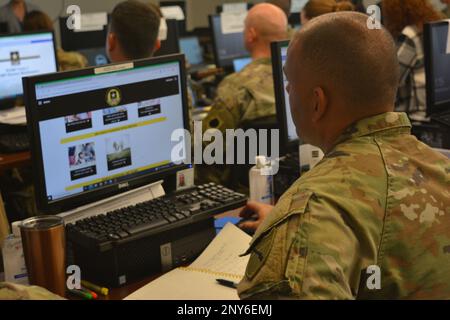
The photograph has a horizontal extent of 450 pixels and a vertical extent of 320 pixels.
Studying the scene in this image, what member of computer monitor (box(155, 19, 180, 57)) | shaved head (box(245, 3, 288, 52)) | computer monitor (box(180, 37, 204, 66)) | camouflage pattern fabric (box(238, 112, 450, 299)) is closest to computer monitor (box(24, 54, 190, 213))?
camouflage pattern fabric (box(238, 112, 450, 299))

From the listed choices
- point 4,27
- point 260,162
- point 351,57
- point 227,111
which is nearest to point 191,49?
point 4,27

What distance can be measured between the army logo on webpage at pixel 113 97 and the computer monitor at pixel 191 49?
10.8ft

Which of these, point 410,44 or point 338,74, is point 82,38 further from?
point 338,74

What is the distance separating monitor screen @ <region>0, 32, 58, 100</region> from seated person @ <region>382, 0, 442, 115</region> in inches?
70.4

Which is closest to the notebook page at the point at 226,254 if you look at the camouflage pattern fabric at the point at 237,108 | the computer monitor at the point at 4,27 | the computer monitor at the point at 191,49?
the camouflage pattern fabric at the point at 237,108

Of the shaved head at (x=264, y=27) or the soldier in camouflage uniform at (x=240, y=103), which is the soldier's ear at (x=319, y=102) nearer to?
the soldier in camouflage uniform at (x=240, y=103)

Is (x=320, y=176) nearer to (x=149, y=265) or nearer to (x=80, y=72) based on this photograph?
(x=149, y=265)

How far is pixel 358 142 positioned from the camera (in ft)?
4.28

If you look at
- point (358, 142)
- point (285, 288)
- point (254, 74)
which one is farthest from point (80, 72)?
point (254, 74)

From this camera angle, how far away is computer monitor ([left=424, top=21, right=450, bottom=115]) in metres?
2.81

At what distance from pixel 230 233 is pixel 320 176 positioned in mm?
706

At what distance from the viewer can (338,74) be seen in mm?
1322

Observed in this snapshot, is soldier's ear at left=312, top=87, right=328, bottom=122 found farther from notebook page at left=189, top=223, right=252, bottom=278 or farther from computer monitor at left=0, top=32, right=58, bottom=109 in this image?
computer monitor at left=0, top=32, right=58, bottom=109

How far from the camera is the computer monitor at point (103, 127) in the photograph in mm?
1704
